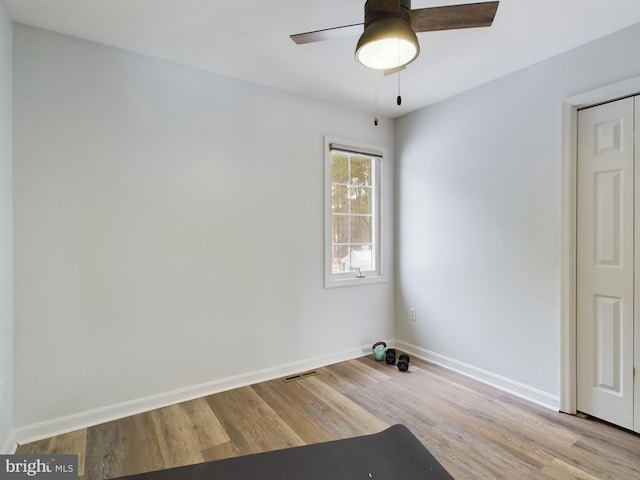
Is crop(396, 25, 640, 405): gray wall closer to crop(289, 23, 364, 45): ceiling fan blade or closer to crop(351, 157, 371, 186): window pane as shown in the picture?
crop(351, 157, 371, 186): window pane

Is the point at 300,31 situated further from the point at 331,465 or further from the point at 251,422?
the point at 251,422

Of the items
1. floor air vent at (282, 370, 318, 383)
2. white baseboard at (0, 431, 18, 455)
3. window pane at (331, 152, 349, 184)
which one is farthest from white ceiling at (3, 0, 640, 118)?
floor air vent at (282, 370, 318, 383)

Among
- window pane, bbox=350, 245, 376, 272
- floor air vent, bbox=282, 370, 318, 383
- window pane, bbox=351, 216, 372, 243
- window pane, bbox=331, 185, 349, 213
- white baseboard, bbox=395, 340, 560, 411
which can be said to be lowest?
floor air vent, bbox=282, 370, 318, 383

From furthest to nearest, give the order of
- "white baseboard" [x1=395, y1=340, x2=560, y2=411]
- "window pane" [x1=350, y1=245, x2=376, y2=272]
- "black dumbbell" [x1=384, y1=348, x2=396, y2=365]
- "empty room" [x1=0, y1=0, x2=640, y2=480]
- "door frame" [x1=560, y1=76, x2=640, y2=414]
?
"window pane" [x1=350, y1=245, x2=376, y2=272]
"black dumbbell" [x1=384, y1=348, x2=396, y2=365]
"white baseboard" [x1=395, y1=340, x2=560, y2=411]
"door frame" [x1=560, y1=76, x2=640, y2=414]
"empty room" [x1=0, y1=0, x2=640, y2=480]

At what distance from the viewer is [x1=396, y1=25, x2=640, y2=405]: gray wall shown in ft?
7.75

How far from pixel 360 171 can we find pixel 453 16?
209cm

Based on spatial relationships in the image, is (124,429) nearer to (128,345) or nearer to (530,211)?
(128,345)

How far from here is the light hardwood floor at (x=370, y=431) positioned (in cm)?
A: 179

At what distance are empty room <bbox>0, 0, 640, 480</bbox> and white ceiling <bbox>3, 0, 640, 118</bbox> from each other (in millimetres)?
17

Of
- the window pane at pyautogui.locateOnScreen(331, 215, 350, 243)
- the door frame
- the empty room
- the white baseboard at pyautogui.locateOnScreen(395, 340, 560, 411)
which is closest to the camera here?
the empty room

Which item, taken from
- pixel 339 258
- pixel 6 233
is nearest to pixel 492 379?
pixel 339 258

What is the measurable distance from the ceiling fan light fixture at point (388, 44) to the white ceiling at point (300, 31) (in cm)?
49

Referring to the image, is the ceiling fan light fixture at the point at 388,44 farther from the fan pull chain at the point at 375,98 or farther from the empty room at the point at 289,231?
the fan pull chain at the point at 375,98

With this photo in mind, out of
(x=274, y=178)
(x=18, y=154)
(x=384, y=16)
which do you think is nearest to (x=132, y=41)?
(x=18, y=154)
